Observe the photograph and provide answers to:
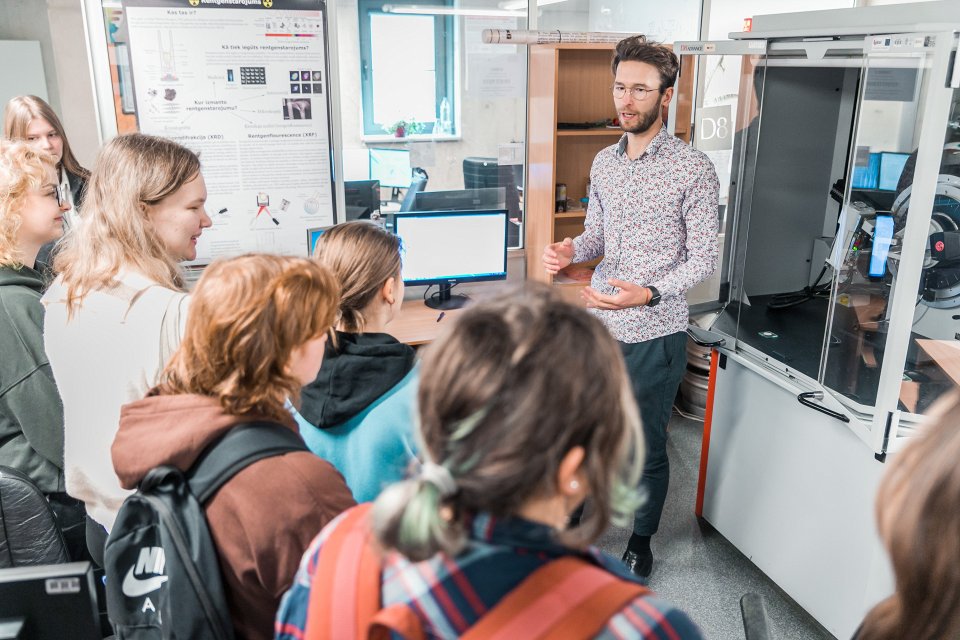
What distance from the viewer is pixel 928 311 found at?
88.8 inches

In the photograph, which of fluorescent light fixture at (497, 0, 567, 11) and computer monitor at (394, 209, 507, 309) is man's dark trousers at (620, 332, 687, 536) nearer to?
computer monitor at (394, 209, 507, 309)

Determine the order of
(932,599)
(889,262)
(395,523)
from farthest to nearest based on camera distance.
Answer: (889,262)
(932,599)
(395,523)

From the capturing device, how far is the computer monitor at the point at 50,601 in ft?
2.39

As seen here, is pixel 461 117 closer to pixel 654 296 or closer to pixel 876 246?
pixel 654 296

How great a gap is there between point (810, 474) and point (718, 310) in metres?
0.69

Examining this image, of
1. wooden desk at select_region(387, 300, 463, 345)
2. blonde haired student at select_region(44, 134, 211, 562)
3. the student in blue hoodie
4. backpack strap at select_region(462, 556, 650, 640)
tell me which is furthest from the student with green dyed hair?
wooden desk at select_region(387, 300, 463, 345)

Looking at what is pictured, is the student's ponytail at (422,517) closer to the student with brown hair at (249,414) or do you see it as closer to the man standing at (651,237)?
the student with brown hair at (249,414)

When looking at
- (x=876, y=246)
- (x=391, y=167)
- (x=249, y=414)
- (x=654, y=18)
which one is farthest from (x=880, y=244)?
(x=654, y=18)

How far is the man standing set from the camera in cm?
229

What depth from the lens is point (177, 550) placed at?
1006mm

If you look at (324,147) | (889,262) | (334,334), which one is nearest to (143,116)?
(324,147)

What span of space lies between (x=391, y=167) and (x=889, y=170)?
2187mm

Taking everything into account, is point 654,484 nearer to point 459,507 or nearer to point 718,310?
point 718,310

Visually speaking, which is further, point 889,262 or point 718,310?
point 718,310
